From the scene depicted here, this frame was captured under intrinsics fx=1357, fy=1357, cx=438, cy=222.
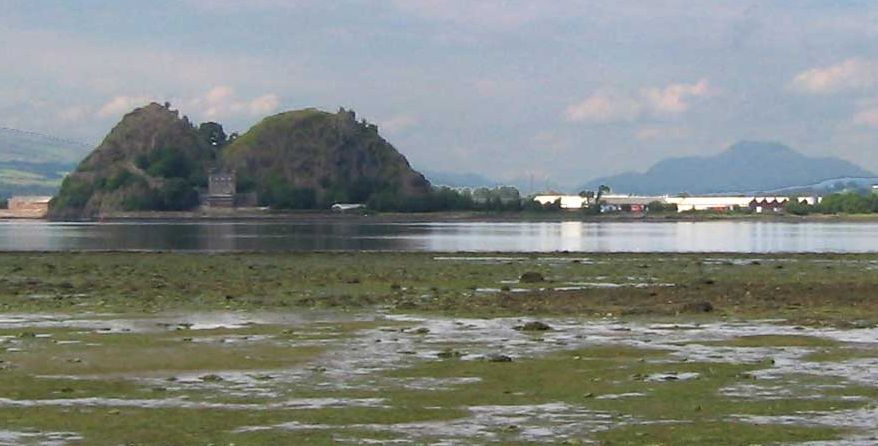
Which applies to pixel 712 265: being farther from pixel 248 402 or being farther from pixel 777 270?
pixel 248 402

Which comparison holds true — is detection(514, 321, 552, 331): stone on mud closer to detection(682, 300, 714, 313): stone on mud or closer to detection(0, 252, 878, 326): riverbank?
detection(0, 252, 878, 326): riverbank

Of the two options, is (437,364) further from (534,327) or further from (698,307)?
(698,307)

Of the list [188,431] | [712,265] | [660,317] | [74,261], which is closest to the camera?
[188,431]

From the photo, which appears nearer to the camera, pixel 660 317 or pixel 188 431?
pixel 188 431

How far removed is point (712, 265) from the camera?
255 ft

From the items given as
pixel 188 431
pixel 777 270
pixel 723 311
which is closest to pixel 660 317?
pixel 723 311

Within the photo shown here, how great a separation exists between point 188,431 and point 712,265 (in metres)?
61.7

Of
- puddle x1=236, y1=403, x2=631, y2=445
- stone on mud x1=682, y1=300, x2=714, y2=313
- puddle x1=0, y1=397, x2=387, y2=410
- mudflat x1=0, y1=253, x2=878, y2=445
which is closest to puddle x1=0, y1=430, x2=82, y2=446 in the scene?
mudflat x1=0, y1=253, x2=878, y2=445

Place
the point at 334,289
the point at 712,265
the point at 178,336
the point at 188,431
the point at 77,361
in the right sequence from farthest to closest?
the point at 712,265, the point at 334,289, the point at 178,336, the point at 77,361, the point at 188,431

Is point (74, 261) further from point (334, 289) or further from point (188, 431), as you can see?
point (188, 431)

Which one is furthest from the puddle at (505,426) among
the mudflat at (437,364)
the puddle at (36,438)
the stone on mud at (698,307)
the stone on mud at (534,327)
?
the stone on mud at (698,307)

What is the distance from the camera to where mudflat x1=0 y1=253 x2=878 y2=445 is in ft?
63.9

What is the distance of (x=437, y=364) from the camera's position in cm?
2711

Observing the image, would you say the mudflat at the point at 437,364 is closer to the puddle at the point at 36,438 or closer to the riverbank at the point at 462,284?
the puddle at the point at 36,438
